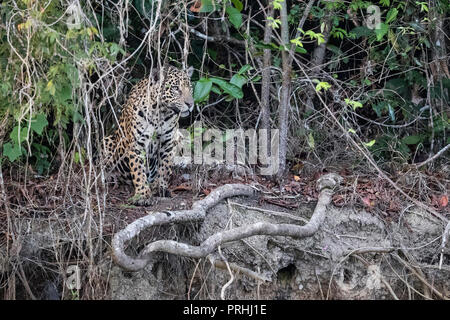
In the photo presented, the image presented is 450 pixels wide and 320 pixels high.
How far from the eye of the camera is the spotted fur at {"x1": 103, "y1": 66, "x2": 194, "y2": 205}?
7484 mm

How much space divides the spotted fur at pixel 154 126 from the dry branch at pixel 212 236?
859mm

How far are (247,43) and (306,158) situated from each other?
1444mm

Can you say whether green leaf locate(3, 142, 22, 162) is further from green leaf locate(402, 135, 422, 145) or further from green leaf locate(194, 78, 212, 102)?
green leaf locate(402, 135, 422, 145)

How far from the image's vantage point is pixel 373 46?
859 cm

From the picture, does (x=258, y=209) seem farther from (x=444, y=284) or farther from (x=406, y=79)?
(x=406, y=79)

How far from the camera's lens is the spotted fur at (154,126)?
7.48 metres

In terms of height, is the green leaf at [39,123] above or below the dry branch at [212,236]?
above

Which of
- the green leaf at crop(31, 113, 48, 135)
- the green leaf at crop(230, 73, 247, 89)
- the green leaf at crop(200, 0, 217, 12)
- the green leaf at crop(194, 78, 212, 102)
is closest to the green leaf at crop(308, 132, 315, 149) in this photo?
the green leaf at crop(230, 73, 247, 89)

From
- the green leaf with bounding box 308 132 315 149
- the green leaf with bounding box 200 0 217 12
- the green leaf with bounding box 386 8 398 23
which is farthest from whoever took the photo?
the green leaf with bounding box 308 132 315 149

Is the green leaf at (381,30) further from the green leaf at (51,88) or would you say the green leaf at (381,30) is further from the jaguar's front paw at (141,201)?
the green leaf at (51,88)

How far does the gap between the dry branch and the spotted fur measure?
86 centimetres

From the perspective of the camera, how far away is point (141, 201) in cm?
708

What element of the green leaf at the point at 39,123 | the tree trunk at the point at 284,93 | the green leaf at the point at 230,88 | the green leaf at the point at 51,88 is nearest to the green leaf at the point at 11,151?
the green leaf at the point at 39,123

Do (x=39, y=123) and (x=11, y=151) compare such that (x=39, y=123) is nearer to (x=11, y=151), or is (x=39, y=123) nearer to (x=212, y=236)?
(x=11, y=151)
